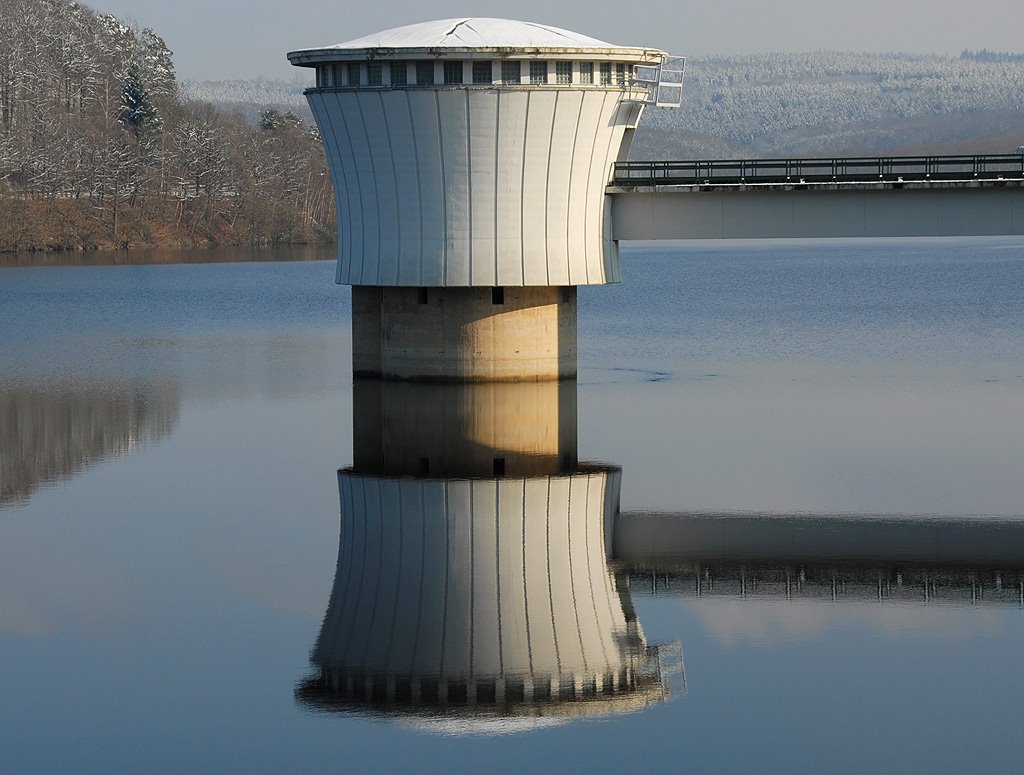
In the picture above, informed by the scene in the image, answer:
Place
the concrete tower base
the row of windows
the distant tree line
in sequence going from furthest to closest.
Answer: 1. the distant tree line
2. the concrete tower base
3. the row of windows

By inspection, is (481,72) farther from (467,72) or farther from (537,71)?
(537,71)

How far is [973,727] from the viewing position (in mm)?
20484

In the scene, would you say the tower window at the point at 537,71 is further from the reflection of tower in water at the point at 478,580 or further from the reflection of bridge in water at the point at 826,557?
the reflection of bridge in water at the point at 826,557

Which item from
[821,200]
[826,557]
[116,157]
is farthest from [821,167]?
[116,157]

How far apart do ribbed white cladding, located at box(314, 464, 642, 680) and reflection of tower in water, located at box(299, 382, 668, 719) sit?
0.04m

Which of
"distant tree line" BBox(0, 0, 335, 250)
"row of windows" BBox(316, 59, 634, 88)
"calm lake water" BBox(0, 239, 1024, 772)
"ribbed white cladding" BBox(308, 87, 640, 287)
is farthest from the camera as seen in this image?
"distant tree line" BBox(0, 0, 335, 250)

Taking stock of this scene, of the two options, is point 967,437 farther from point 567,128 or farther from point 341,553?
point 341,553

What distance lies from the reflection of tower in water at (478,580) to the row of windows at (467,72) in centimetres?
798

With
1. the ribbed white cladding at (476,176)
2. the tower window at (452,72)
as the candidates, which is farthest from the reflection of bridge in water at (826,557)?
the tower window at (452,72)

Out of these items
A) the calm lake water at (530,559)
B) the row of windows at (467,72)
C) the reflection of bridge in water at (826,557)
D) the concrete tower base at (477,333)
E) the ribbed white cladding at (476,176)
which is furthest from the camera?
the concrete tower base at (477,333)

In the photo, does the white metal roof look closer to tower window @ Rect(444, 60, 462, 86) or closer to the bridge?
tower window @ Rect(444, 60, 462, 86)

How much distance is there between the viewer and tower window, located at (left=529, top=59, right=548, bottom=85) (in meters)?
44.9

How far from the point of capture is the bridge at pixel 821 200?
46500mm

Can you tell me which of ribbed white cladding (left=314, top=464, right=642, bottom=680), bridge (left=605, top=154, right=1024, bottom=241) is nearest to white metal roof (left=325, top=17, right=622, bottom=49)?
bridge (left=605, top=154, right=1024, bottom=241)
